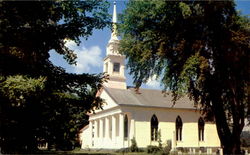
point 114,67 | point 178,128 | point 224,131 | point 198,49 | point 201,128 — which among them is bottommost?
point 201,128

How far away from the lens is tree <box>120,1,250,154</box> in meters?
19.2

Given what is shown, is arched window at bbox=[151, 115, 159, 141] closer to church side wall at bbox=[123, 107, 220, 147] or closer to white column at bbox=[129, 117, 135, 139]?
church side wall at bbox=[123, 107, 220, 147]

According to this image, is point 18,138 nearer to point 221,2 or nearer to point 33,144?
point 33,144

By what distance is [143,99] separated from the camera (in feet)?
161

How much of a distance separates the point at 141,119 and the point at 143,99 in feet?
12.4

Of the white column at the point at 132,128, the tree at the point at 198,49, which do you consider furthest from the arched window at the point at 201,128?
the tree at the point at 198,49

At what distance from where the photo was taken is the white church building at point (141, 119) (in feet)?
151

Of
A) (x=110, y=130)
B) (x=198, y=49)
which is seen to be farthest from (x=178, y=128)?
(x=198, y=49)

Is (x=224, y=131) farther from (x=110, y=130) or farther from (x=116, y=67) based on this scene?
(x=116, y=67)

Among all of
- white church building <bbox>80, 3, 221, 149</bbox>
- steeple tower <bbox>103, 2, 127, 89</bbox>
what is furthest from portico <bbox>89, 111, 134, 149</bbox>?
steeple tower <bbox>103, 2, 127, 89</bbox>

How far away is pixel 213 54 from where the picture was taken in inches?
791

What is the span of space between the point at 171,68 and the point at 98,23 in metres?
5.95

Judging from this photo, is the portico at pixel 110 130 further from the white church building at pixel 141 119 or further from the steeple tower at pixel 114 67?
the steeple tower at pixel 114 67

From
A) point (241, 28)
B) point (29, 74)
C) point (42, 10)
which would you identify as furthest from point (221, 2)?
point (29, 74)
